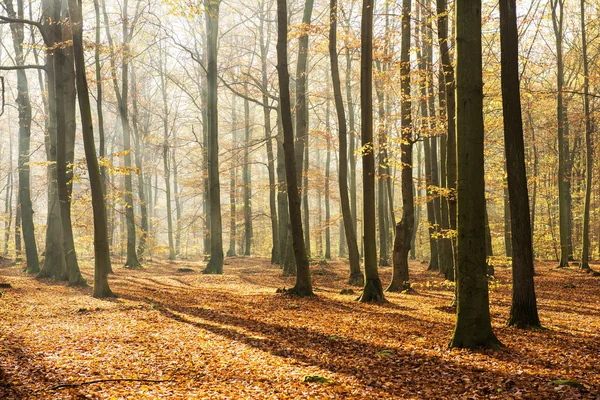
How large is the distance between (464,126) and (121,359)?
225 inches

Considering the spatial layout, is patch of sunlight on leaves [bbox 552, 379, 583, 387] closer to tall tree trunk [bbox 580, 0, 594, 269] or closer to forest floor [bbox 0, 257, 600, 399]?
forest floor [bbox 0, 257, 600, 399]

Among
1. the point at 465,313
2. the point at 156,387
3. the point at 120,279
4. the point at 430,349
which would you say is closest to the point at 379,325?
the point at 430,349

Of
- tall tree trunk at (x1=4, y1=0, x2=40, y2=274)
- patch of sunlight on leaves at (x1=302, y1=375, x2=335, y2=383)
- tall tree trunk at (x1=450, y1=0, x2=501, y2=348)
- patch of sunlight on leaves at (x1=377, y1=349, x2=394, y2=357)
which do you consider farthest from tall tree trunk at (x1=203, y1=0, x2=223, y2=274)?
patch of sunlight on leaves at (x1=302, y1=375, x2=335, y2=383)

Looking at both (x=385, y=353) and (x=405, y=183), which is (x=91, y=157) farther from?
(x=385, y=353)

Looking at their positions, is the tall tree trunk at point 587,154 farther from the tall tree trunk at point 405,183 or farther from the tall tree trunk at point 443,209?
the tall tree trunk at point 405,183

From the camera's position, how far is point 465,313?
6562mm

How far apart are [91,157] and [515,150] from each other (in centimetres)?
946

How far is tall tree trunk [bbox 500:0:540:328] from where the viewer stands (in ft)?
25.8

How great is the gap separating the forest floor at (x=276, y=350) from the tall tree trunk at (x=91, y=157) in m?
0.80

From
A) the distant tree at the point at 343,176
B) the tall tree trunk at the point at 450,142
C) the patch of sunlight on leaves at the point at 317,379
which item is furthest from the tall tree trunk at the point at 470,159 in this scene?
the distant tree at the point at 343,176

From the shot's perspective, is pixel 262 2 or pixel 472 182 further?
pixel 262 2

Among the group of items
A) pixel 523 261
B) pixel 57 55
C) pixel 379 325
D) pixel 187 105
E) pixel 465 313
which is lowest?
pixel 379 325

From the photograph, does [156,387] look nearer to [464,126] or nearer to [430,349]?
[430,349]

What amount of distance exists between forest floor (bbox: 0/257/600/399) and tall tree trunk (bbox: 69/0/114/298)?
804mm
